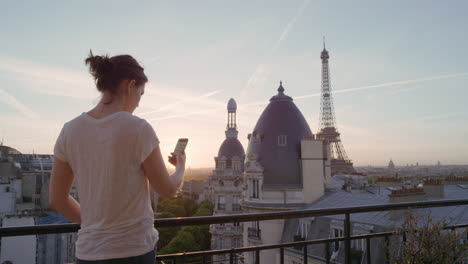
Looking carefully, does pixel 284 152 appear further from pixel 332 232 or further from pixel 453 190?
pixel 453 190

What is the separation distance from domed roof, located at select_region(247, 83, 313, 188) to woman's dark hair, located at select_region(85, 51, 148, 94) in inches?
840

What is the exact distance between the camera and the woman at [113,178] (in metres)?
2.29

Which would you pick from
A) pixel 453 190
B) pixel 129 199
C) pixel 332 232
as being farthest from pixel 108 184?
pixel 453 190

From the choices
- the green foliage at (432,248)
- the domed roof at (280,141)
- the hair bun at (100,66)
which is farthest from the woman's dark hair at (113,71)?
the domed roof at (280,141)

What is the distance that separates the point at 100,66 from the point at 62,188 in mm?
923

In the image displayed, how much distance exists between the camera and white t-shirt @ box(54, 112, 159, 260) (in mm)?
Result: 2283

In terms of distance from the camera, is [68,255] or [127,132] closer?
[127,132]

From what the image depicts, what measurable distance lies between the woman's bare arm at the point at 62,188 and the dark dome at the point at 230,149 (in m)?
45.3

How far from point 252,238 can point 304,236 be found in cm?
420

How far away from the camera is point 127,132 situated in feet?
→ 7.49

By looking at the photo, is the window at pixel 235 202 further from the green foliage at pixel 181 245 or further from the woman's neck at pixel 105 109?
the woman's neck at pixel 105 109

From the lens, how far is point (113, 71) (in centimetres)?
252

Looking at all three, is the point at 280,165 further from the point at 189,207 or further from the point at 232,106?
the point at 189,207

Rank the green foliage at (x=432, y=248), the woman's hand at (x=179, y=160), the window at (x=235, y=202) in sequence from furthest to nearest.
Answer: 1. the window at (x=235, y=202)
2. the green foliage at (x=432, y=248)
3. the woman's hand at (x=179, y=160)
